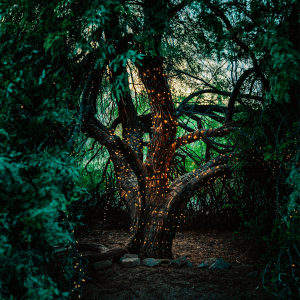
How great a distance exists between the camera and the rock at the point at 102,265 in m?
3.99

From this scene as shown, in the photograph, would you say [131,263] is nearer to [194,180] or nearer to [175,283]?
[175,283]

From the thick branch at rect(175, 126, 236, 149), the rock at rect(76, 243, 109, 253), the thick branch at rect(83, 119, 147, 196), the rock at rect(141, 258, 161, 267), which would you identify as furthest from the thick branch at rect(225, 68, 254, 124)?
the rock at rect(76, 243, 109, 253)

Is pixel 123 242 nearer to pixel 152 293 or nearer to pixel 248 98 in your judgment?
pixel 152 293

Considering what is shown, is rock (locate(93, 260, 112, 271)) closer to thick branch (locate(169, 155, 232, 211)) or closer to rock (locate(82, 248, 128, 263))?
rock (locate(82, 248, 128, 263))

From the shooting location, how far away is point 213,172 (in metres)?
4.52

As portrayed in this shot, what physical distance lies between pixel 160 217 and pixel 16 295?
256 centimetres

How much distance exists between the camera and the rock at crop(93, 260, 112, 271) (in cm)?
399

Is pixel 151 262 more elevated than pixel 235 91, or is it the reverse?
pixel 235 91

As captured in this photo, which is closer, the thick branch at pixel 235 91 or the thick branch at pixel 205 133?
the thick branch at pixel 235 91

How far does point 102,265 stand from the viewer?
158 inches

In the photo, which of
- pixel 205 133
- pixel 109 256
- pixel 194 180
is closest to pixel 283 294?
pixel 194 180

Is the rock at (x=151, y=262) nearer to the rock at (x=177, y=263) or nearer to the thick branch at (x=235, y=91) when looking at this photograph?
the rock at (x=177, y=263)

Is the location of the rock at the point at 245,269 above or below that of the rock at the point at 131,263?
below

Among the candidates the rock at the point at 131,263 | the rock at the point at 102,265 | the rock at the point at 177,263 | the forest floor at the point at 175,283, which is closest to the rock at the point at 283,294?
the forest floor at the point at 175,283
